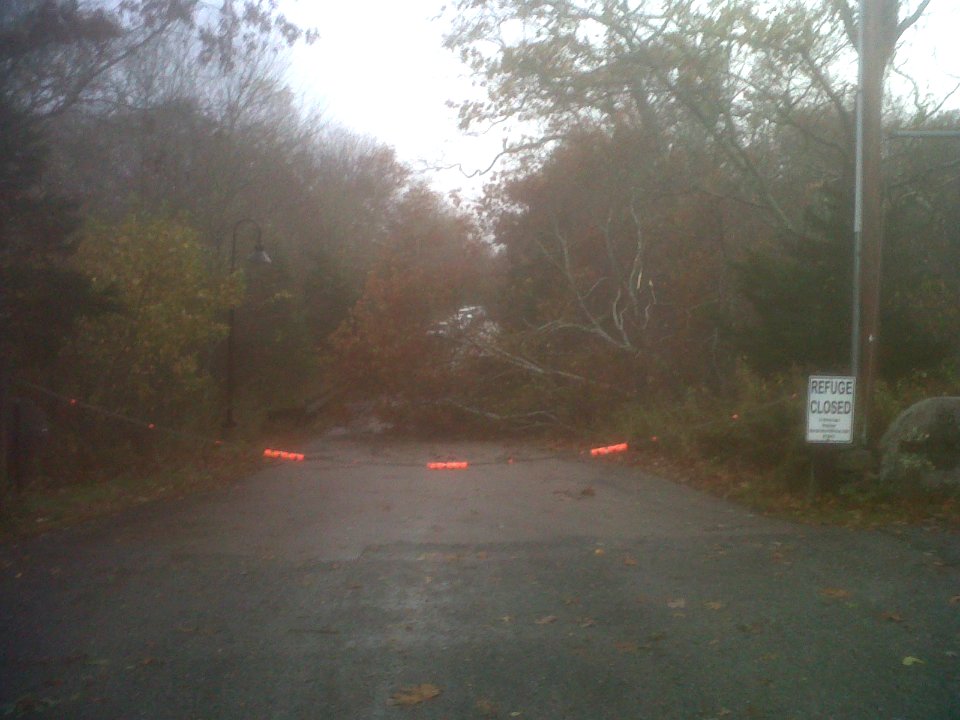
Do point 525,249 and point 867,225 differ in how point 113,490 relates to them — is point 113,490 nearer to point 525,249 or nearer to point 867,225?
point 867,225

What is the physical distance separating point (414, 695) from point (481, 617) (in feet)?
5.34

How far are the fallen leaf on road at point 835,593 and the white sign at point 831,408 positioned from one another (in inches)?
170

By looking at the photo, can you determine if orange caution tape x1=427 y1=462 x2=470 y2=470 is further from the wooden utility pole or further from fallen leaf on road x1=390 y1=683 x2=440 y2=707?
fallen leaf on road x1=390 y1=683 x2=440 y2=707

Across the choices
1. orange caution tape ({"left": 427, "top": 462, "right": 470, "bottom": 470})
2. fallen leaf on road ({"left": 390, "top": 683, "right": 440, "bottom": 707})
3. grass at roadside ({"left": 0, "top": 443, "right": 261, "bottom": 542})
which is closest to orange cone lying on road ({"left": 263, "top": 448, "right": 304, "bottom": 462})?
grass at roadside ({"left": 0, "top": 443, "right": 261, "bottom": 542})

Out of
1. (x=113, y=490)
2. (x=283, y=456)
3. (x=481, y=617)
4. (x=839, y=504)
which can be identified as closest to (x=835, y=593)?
(x=481, y=617)

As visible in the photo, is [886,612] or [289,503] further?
[289,503]

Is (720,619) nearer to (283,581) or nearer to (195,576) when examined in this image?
(283,581)

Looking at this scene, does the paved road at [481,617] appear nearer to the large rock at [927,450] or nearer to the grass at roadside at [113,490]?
the grass at roadside at [113,490]

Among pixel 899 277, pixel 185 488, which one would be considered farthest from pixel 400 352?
pixel 899 277

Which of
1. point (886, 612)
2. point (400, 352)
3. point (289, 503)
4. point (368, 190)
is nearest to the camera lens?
point (886, 612)

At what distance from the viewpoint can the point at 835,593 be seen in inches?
311

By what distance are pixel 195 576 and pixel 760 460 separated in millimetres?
8484

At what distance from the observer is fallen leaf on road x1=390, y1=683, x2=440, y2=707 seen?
5.82 m

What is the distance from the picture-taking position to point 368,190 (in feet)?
148
